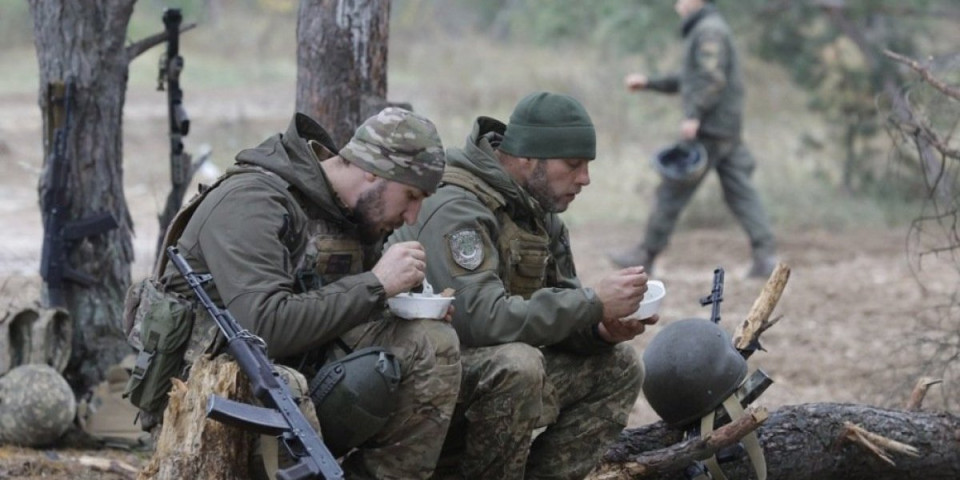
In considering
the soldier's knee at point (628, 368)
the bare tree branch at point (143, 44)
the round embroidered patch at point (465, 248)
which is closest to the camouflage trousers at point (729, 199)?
the bare tree branch at point (143, 44)

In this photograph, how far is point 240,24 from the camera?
26391 mm

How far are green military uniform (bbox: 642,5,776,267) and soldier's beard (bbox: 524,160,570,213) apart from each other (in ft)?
19.1

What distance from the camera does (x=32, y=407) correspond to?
5535 mm

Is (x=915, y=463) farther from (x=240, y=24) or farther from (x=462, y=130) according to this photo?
(x=240, y=24)

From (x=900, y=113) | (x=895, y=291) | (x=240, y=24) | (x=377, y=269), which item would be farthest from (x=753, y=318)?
(x=240, y=24)

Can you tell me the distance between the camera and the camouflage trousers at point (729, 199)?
10.5 meters

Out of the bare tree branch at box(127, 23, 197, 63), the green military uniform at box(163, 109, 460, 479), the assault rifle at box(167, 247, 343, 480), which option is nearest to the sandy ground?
the bare tree branch at box(127, 23, 197, 63)

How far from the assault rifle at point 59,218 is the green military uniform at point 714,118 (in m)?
5.43

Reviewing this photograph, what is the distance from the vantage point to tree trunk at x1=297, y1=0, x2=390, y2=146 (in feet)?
19.1

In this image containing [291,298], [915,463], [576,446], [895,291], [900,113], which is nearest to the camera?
[291,298]

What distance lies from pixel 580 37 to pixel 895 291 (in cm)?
1111

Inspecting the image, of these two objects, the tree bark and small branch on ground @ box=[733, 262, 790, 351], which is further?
small branch on ground @ box=[733, 262, 790, 351]

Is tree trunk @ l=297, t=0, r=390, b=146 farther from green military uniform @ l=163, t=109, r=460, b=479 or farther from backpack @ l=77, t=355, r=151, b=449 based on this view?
green military uniform @ l=163, t=109, r=460, b=479

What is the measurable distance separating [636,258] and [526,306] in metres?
6.53
